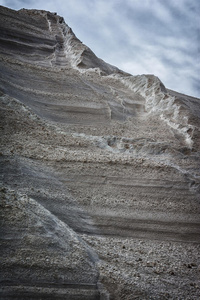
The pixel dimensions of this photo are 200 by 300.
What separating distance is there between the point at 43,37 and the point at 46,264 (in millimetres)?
14743

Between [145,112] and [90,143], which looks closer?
[90,143]

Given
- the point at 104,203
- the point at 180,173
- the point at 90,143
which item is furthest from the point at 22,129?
the point at 180,173

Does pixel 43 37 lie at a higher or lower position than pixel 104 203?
higher

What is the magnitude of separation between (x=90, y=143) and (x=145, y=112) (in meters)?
3.75

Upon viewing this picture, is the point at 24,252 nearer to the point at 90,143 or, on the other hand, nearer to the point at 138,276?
the point at 138,276

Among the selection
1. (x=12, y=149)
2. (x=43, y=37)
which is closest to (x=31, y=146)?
(x=12, y=149)

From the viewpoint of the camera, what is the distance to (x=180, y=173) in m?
6.22

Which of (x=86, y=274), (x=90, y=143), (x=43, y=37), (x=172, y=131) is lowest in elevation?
(x=86, y=274)

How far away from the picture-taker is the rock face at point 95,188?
3.53 metres

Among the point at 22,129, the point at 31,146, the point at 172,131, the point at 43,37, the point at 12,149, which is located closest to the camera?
the point at 12,149

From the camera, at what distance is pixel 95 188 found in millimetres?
5879

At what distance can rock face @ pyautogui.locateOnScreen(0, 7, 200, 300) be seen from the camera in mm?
3533

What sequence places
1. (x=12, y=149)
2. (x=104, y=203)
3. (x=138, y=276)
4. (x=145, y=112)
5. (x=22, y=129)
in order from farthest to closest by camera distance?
1. (x=145, y=112)
2. (x=22, y=129)
3. (x=12, y=149)
4. (x=104, y=203)
5. (x=138, y=276)

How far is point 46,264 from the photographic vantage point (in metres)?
3.41
